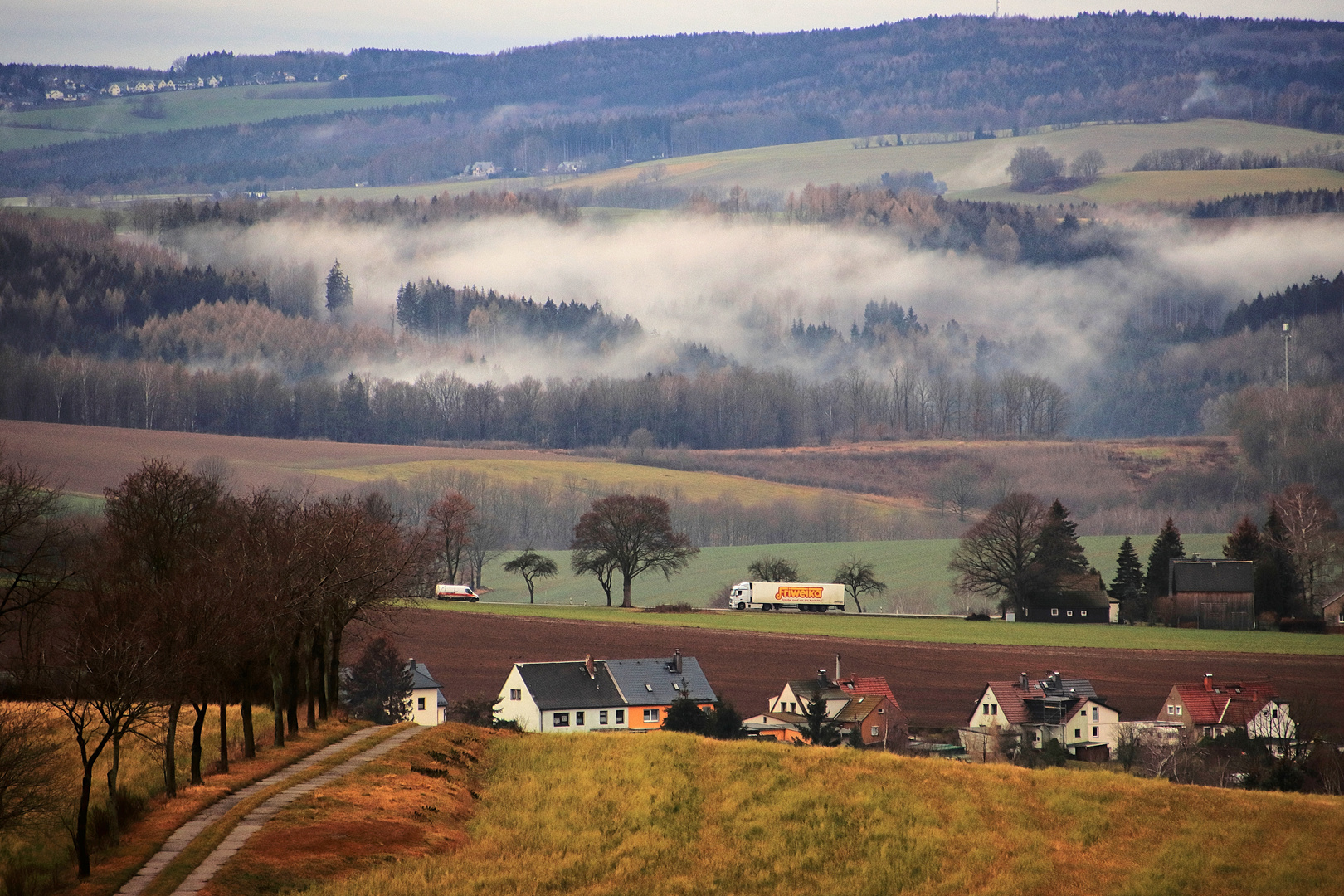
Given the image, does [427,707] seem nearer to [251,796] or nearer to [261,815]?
[251,796]

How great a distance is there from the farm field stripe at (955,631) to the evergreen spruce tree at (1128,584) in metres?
7.84

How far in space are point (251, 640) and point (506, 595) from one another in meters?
104

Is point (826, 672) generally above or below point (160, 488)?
below

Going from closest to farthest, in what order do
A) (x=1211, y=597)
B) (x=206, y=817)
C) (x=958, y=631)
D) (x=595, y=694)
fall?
(x=206, y=817) → (x=595, y=694) → (x=958, y=631) → (x=1211, y=597)

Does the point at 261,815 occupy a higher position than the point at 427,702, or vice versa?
the point at 261,815

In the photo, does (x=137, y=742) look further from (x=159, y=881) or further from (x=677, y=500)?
(x=677, y=500)

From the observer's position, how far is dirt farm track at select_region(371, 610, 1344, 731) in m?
77.8

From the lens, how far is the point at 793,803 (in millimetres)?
34562

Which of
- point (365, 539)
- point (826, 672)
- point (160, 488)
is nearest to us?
point (365, 539)

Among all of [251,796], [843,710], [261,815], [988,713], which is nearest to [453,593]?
[843,710]

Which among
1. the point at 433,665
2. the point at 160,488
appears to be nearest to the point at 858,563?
the point at 433,665


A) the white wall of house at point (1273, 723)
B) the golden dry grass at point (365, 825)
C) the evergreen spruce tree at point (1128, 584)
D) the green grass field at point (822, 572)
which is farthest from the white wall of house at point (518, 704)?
the evergreen spruce tree at point (1128, 584)

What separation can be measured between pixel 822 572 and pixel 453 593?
4531 cm

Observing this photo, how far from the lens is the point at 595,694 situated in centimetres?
7725
